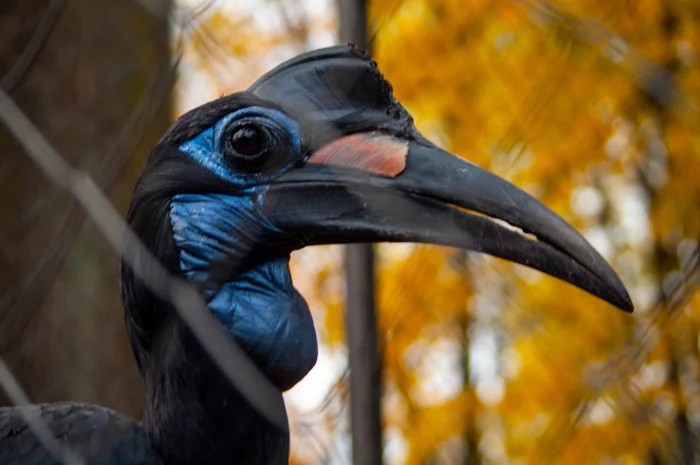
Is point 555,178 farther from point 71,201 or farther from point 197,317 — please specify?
point 197,317

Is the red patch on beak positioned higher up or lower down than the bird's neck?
higher up

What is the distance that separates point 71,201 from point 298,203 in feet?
4.09

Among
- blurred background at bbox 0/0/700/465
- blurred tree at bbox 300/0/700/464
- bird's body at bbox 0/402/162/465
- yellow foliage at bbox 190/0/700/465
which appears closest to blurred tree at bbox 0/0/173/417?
blurred background at bbox 0/0/700/465

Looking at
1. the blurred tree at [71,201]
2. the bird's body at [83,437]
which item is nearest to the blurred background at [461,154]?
the blurred tree at [71,201]

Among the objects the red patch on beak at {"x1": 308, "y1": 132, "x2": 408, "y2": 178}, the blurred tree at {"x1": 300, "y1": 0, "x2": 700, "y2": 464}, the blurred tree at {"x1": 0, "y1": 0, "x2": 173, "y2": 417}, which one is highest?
the blurred tree at {"x1": 0, "y1": 0, "x2": 173, "y2": 417}

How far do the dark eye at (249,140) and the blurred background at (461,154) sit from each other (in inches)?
27.6

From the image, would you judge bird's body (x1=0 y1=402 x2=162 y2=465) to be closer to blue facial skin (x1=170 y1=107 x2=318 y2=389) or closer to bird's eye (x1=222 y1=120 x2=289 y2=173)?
blue facial skin (x1=170 y1=107 x2=318 y2=389)

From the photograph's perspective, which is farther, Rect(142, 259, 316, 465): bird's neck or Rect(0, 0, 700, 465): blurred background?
Rect(0, 0, 700, 465): blurred background

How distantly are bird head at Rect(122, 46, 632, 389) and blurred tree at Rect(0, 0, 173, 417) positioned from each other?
1.08 meters

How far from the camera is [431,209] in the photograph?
88cm

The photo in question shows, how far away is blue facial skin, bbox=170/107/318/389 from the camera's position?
92 centimetres

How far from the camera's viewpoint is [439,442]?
9.50 feet

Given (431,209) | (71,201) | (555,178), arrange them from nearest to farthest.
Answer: (431,209) → (71,201) → (555,178)

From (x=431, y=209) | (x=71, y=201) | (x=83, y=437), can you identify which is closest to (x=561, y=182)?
(x=71, y=201)
